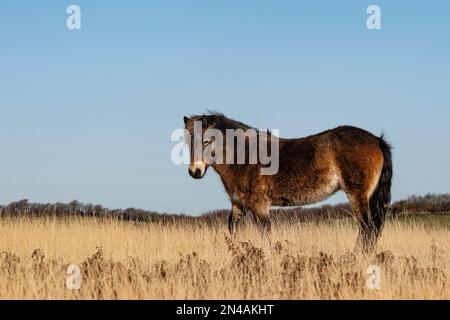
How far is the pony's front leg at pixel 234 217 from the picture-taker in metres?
12.8

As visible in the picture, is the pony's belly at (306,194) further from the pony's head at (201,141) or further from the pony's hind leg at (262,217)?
the pony's head at (201,141)

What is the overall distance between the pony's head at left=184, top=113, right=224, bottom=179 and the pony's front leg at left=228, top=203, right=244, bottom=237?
1000 mm

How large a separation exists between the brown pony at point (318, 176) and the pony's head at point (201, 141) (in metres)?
0.02

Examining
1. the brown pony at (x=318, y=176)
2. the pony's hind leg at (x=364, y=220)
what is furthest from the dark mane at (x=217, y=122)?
the pony's hind leg at (x=364, y=220)

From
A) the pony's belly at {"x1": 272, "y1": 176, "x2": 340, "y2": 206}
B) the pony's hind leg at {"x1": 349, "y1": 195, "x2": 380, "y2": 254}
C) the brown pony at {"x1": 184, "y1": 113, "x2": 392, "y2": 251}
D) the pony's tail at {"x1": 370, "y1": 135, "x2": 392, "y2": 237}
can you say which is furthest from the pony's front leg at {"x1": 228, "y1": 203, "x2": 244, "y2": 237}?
the pony's tail at {"x1": 370, "y1": 135, "x2": 392, "y2": 237}

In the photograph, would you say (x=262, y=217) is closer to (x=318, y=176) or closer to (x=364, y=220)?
(x=318, y=176)

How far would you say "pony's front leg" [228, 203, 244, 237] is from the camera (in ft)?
42.1

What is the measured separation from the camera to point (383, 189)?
41.5ft

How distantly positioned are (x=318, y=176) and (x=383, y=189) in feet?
4.41

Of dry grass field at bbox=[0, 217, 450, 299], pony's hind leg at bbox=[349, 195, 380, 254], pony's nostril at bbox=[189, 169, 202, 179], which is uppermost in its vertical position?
pony's nostril at bbox=[189, 169, 202, 179]

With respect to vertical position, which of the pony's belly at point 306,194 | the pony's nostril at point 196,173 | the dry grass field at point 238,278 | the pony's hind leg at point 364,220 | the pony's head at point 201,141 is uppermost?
the pony's head at point 201,141

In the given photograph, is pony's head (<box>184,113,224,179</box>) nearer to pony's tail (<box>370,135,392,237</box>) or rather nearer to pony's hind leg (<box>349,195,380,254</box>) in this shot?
pony's hind leg (<box>349,195,380,254</box>)

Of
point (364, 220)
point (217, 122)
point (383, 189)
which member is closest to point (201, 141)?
point (217, 122)

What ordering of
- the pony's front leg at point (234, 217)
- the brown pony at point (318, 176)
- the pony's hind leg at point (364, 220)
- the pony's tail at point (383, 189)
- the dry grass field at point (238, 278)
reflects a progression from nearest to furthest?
the dry grass field at point (238, 278) → the pony's hind leg at point (364, 220) → the brown pony at point (318, 176) → the pony's tail at point (383, 189) → the pony's front leg at point (234, 217)
